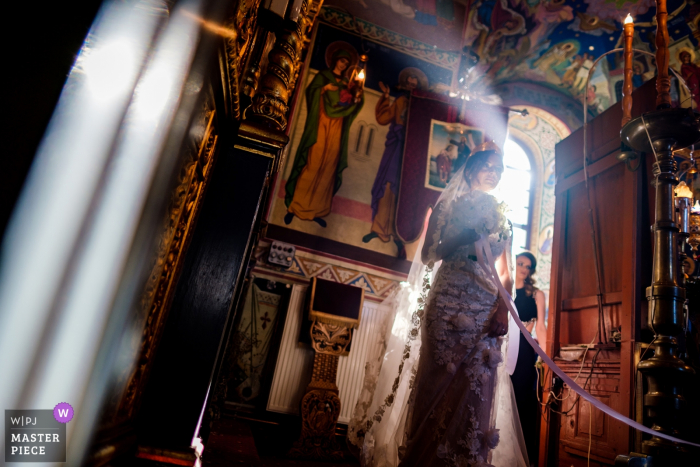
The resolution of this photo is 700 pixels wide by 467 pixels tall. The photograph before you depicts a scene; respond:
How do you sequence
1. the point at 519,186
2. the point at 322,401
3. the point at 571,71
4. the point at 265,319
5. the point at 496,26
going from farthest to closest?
the point at 519,186 → the point at 571,71 → the point at 496,26 → the point at 265,319 → the point at 322,401

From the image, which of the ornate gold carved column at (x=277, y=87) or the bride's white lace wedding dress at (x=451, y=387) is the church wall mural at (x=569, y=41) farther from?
the ornate gold carved column at (x=277, y=87)

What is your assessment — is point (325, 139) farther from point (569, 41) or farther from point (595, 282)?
point (569, 41)

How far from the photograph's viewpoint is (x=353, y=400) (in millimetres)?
4676

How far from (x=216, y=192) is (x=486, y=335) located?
182cm

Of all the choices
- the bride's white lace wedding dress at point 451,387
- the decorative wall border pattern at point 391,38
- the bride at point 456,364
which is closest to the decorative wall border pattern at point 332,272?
the bride at point 456,364

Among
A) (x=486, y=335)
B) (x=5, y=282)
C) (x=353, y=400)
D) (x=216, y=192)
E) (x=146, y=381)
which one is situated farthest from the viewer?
(x=353, y=400)

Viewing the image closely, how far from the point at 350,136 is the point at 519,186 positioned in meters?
4.19

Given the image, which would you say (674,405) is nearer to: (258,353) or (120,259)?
(120,259)

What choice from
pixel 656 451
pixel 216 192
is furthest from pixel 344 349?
pixel 216 192

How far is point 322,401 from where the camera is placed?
4.02 m

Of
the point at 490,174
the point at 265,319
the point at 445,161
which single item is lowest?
the point at 265,319

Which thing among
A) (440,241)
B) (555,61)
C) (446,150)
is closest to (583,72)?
(555,61)

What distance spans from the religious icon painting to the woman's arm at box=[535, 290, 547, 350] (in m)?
1.83

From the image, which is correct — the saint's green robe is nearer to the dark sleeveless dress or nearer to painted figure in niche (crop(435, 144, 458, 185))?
painted figure in niche (crop(435, 144, 458, 185))
